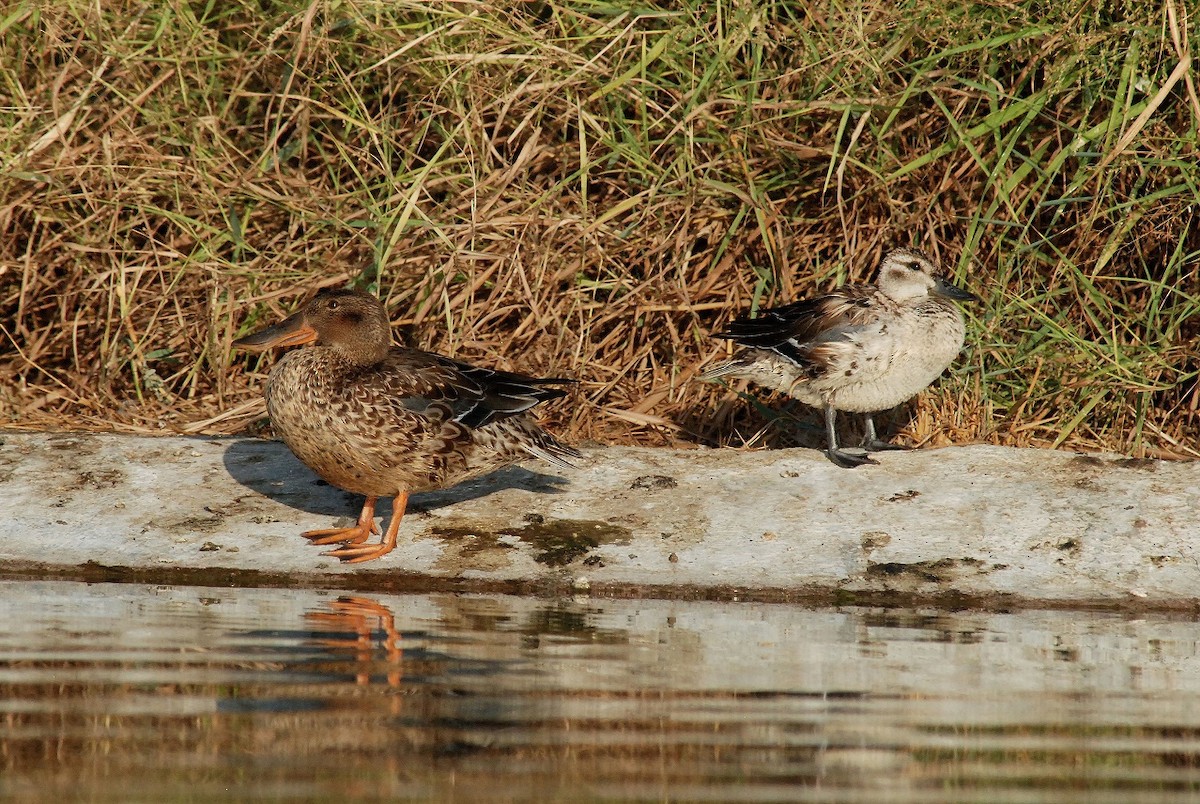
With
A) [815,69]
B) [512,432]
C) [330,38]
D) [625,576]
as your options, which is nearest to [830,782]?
[625,576]

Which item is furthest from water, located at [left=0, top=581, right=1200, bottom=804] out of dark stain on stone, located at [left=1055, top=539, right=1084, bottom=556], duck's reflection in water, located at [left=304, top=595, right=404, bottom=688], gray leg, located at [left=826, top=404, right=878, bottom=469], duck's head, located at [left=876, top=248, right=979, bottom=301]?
duck's head, located at [left=876, top=248, right=979, bottom=301]

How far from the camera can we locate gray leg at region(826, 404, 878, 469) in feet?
19.9

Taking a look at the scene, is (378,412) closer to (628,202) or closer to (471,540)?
(471,540)

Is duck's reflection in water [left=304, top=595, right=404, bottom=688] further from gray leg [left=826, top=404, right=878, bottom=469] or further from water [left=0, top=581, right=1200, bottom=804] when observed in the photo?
gray leg [left=826, top=404, right=878, bottom=469]

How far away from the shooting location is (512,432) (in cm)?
579

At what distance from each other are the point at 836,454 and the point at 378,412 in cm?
179

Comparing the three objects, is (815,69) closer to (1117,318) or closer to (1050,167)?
(1050,167)

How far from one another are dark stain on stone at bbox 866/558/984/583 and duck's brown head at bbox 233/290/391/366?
200 cm

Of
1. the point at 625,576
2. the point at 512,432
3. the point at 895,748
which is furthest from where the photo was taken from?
the point at 512,432

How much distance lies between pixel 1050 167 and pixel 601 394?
2.17 metres

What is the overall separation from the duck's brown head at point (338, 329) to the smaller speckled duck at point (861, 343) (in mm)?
1452

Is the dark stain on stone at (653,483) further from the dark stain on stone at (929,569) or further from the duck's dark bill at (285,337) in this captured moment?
the duck's dark bill at (285,337)

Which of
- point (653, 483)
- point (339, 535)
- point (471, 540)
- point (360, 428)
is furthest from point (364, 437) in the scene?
point (653, 483)

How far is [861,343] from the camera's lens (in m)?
6.30
